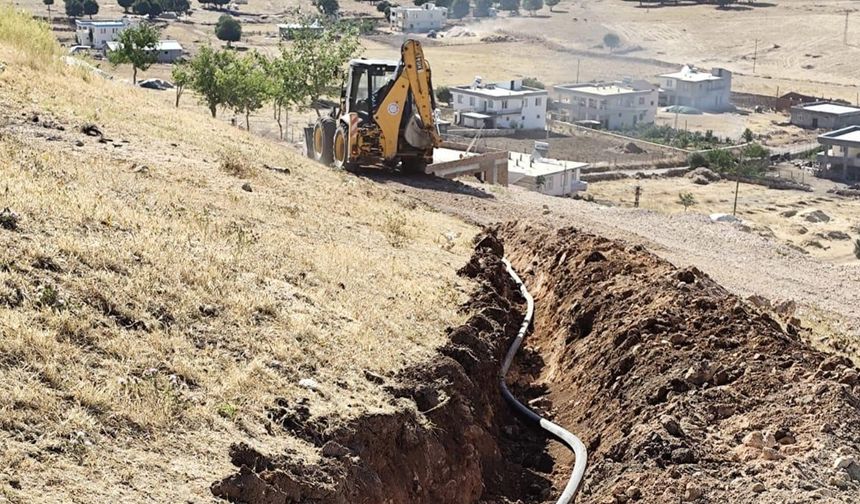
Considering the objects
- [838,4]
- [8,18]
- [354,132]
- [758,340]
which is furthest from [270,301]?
[838,4]

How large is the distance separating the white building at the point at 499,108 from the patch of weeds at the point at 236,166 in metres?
55.1

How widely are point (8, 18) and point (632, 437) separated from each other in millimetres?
21782

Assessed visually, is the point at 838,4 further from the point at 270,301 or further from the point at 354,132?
the point at 270,301

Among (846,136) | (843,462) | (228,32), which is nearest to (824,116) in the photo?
(846,136)

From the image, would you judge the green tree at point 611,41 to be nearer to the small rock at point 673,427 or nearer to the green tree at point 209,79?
the green tree at point 209,79

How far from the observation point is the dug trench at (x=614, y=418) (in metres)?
9.28

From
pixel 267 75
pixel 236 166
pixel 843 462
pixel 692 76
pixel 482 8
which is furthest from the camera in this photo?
pixel 482 8

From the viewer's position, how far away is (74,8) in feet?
370

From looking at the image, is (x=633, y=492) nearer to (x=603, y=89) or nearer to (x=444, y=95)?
(x=444, y=95)

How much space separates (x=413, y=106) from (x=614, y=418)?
55.5 ft

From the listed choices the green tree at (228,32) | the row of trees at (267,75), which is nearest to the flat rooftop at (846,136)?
the row of trees at (267,75)

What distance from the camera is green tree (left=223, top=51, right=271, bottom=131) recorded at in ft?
144

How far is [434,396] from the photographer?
1109 cm

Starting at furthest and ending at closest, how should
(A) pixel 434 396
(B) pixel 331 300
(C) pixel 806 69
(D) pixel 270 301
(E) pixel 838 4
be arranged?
1. (E) pixel 838 4
2. (C) pixel 806 69
3. (B) pixel 331 300
4. (D) pixel 270 301
5. (A) pixel 434 396
